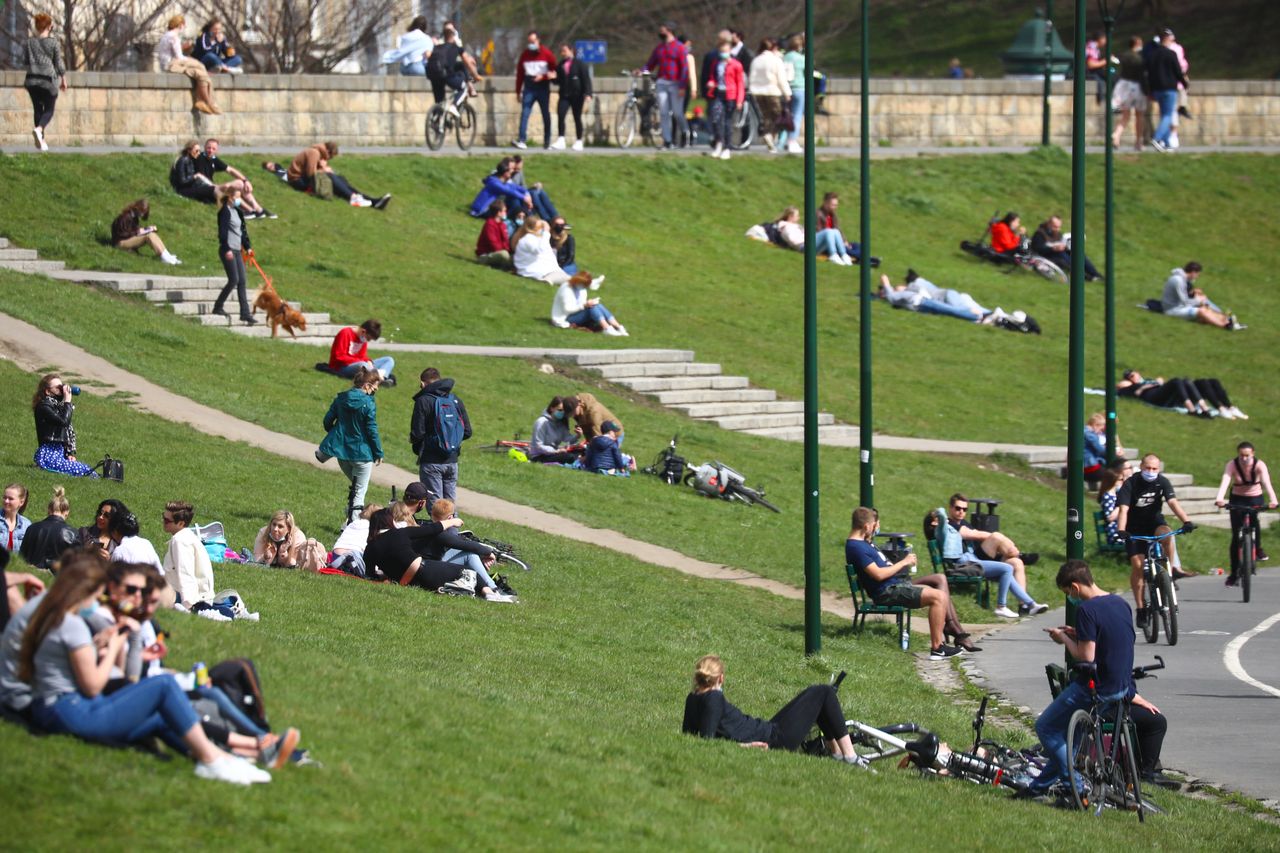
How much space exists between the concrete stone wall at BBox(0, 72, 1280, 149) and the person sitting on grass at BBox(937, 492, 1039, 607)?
20.2m

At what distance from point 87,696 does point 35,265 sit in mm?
20830

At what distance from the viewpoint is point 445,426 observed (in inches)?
688

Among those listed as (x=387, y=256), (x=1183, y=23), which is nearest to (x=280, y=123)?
(x=387, y=256)

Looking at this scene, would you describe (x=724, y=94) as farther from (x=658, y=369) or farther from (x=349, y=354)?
(x=349, y=354)

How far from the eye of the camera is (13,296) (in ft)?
83.8

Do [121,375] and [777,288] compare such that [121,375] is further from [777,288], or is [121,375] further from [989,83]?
[989,83]

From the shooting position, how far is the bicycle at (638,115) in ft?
136

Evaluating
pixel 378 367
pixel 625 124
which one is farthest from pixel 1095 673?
pixel 625 124

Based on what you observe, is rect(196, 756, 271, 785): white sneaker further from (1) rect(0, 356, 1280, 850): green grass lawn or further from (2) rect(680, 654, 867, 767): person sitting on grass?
(2) rect(680, 654, 867, 767): person sitting on grass

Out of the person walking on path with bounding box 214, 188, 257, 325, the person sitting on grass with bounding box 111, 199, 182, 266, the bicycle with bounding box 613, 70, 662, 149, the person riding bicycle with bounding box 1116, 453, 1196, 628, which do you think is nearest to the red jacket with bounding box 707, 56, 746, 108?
the bicycle with bounding box 613, 70, 662, 149

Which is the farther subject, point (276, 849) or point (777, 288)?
point (777, 288)

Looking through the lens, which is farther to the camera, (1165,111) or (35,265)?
(1165,111)

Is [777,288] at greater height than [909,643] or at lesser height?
greater

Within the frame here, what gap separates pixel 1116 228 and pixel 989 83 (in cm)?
577
